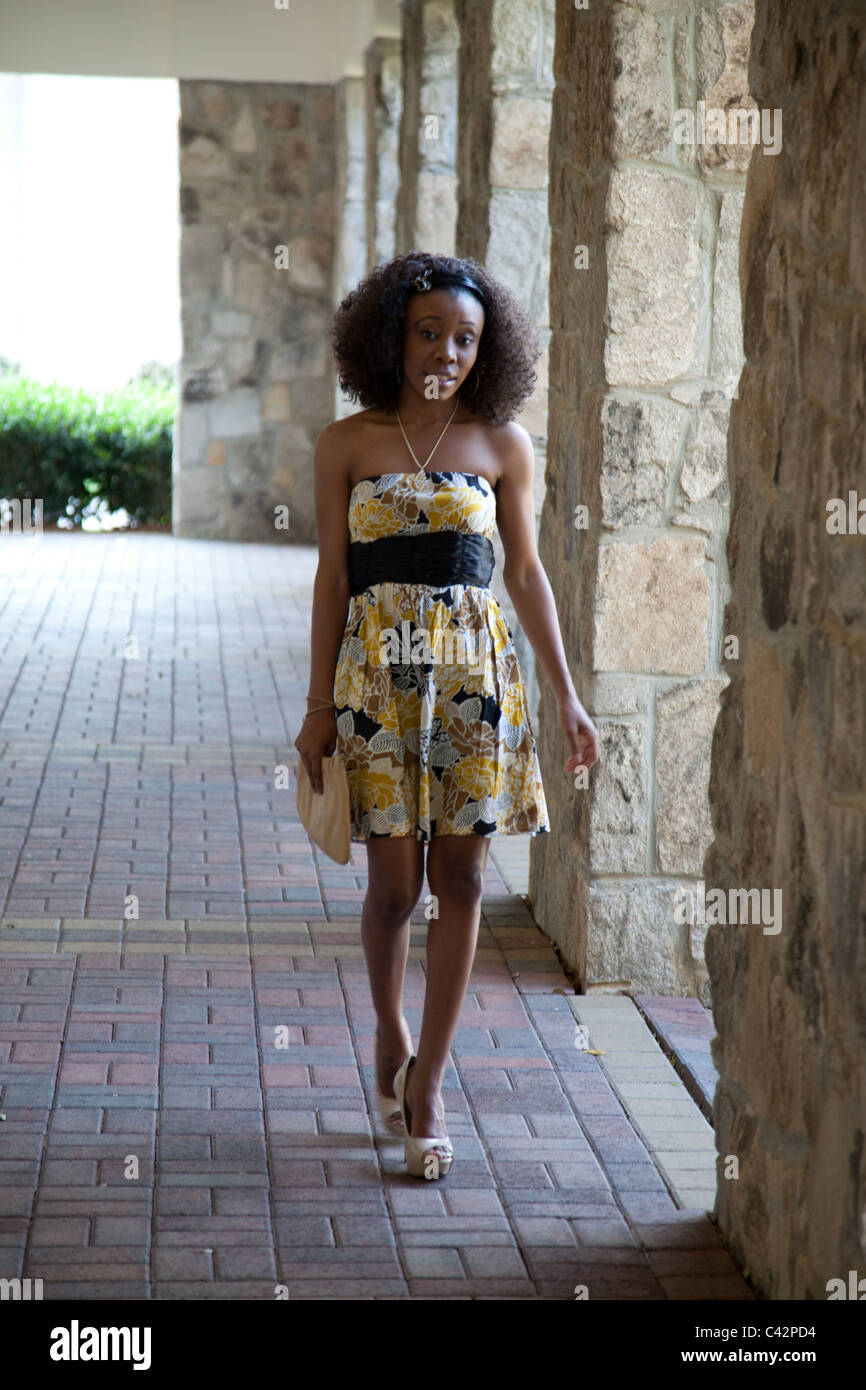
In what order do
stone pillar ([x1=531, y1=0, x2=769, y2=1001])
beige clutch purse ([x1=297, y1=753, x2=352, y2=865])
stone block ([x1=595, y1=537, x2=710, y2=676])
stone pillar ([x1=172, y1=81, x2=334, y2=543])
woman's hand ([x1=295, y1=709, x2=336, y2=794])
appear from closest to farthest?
beige clutch purse ([x1=297, y1=753, x2=352, y2=865])
woman's hand ([x1=295, y1=709, x2=336, y2=794])
stone pillar ([x1=531, y1=0, x2=769, y2=1001])
stone block ([x1=595, y1=537, x2=710, y2=676])
stone pillar ([x1=172, y1=81, x2=334, y2=543])

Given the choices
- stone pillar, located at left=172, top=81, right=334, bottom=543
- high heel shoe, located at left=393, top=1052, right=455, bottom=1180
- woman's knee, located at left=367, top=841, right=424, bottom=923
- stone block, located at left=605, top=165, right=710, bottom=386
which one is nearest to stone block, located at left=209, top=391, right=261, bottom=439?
stone pillar, located at left=172, top=81, right=334, bottom=543

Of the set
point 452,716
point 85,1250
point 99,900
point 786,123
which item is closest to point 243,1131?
point 85,1250

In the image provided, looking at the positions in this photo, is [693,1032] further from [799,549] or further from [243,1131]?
[799,549]

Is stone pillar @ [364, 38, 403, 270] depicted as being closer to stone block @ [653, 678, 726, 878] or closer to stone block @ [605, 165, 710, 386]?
stone block @ [605, 165, 710, 386]

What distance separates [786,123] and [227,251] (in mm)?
11214

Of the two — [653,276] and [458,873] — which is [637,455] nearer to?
[653,276]

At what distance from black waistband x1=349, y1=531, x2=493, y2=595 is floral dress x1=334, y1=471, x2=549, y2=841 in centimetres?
1

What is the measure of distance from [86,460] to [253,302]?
2250 millimetres

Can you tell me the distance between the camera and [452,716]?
2.85 meters

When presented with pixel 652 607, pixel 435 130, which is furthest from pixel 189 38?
pixel 652 607

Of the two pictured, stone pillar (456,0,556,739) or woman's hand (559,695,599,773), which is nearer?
woman's hand (559,695,599,773)

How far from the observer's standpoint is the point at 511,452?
2953 mm

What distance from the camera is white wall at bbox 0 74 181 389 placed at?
Answer: 2286cm

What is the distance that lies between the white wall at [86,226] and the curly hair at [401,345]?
67.9 feet
